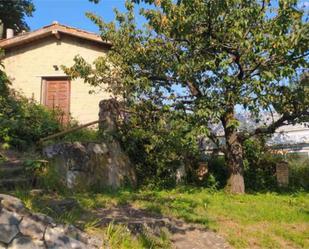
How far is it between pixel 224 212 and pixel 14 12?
2006 cm

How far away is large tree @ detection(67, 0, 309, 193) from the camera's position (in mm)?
8617

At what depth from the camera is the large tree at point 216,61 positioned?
28.3ft

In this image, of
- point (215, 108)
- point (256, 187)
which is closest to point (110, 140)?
point (215, 108)

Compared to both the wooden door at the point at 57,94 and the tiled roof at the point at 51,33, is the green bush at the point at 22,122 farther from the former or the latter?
the tiled roof at the point at 51,33

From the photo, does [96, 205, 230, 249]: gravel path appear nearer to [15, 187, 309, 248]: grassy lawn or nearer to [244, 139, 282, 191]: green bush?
[15, 187, 309, 248]: grassy lawn

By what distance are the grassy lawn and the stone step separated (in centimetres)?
66

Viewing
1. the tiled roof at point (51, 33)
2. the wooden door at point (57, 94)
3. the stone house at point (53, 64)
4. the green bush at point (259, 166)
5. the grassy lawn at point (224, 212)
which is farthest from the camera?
the wooden door at point (57, 94)

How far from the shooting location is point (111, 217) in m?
7.16

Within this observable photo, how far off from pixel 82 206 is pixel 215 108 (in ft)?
11.2

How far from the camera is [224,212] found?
328 inches

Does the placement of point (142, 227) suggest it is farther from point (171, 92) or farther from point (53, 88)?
point (53, 88)

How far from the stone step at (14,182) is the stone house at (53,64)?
6476 millimetres

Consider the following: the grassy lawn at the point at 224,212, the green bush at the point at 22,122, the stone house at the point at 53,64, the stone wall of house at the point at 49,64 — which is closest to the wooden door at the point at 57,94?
the stone house at the point at 53,64

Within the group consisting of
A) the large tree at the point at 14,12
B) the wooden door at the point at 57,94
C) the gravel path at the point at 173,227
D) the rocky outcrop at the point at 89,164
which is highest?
the large tree at the point at 14,12
